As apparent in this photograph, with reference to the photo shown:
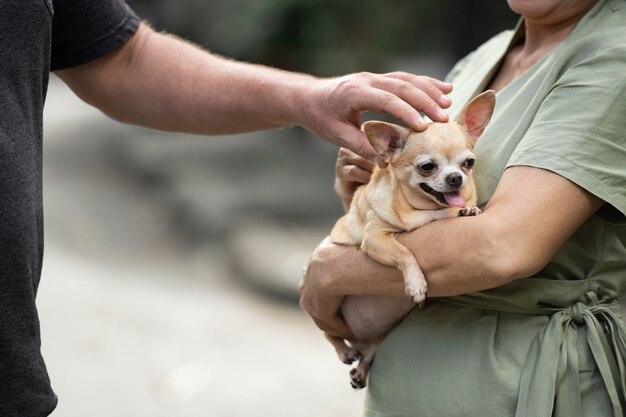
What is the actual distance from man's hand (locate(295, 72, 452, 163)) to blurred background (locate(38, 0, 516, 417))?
3443 mm

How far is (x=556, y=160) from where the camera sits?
83.0 inches

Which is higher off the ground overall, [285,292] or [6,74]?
[6,74]

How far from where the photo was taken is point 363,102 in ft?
7.30

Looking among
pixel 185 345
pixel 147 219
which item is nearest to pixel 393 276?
pixel 185 345

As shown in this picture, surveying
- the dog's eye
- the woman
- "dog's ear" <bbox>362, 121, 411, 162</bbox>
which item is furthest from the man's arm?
the woman

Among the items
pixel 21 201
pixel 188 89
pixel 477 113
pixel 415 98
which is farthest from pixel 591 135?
pixel 21 201

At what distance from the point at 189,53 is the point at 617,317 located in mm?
1273

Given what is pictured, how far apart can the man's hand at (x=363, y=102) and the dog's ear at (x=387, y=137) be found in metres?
0.03

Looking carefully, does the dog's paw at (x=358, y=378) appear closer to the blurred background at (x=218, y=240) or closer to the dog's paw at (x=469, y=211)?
the dog's paw at (x=469, y=211)

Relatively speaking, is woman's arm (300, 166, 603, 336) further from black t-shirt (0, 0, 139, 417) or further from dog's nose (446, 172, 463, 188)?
black t-shirt (0, 0, 139, 417)

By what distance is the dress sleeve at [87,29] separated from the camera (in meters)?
2.43

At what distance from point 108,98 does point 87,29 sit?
0.25 m

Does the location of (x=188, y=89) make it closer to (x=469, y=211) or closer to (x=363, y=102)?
(x=363, y=102)

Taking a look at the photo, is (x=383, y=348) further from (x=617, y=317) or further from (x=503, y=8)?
(x=503, y=8)
